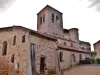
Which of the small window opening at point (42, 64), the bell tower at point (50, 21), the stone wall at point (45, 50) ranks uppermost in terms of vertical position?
the bell tower at point (50, 21)

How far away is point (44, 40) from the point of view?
68.5 feet

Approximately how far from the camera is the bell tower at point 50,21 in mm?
30203

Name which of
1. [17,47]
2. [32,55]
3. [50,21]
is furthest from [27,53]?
[50,21]

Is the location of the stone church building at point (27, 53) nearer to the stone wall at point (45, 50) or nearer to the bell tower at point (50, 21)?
the stone wall at point (45, 50)

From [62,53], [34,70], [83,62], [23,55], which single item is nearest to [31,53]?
[23,55]

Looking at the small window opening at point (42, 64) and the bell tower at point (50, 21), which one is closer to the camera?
the small window opening at point (42, 64)

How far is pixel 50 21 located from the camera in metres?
30.5

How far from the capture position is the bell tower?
3020 centimetres

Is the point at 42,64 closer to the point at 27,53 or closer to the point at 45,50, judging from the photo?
the point at 45,50

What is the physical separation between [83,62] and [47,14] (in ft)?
48.4

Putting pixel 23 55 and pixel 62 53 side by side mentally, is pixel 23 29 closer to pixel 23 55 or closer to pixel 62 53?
pixel 23 55

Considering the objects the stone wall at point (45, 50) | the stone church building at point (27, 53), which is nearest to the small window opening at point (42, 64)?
the stone church building at point (27, 53)

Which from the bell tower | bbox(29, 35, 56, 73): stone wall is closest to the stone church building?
bbox(29, 35, 56, 73): stone wall

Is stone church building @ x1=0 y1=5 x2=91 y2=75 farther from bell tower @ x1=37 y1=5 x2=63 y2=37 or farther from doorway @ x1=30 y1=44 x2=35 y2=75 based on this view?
bell tower @ x1=37 y1=5 x2=63 y2=37
